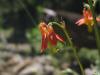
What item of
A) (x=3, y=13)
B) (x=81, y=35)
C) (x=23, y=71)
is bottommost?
(x=23, y=71)

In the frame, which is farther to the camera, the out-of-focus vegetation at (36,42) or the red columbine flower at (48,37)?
the out-of-focus vegetation at (36,42)

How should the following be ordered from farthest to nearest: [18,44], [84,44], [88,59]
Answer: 1. [18,44]
2. [84,44]
3. [88,59]

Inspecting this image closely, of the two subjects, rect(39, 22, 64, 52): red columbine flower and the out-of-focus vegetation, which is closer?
rect(39, 22, 64, 52): red columbine flower

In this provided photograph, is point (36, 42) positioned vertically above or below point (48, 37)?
below

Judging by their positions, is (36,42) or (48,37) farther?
(36,42)

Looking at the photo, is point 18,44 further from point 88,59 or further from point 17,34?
point 88,59

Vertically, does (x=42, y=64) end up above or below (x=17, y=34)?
below

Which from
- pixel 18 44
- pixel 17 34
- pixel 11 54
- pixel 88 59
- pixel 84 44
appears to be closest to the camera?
pixel 88 59

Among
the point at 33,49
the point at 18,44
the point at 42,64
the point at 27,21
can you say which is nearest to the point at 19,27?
the point at 27,21
